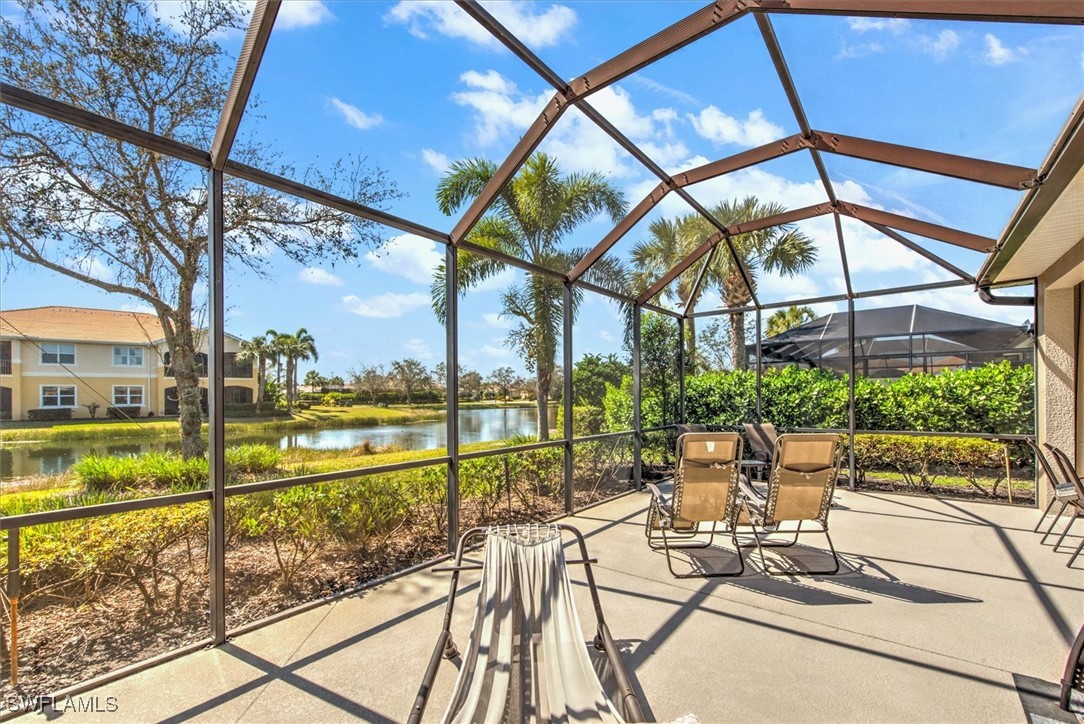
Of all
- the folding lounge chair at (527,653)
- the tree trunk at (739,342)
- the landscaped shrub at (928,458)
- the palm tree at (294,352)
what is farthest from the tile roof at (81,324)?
the tree trunk at (739,342)

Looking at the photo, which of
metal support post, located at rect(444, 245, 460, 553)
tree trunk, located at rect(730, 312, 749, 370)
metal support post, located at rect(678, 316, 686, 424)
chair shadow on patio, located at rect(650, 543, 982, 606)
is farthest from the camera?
tree trunk, located at rect(730, 312, 749, 370)

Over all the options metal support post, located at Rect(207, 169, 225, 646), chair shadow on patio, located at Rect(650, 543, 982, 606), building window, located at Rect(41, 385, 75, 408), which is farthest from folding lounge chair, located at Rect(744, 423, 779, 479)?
building window, located at Rect(41, 385, 75, 408)

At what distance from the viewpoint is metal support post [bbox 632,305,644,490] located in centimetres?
764

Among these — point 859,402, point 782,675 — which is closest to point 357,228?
point 782,675

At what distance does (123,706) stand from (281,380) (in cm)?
217

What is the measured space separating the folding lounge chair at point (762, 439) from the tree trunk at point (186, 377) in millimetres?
7041

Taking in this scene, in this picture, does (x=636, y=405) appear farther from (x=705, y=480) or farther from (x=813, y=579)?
(x=813, y=579)

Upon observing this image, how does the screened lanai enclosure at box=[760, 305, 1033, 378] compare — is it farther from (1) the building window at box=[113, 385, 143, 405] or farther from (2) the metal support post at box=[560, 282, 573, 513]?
(1) the building window at box=[113, 385, 143, 405]

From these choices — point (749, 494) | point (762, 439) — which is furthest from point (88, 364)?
point (762, 439)

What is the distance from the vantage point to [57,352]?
2.76 meters

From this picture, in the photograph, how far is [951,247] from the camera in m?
5.95

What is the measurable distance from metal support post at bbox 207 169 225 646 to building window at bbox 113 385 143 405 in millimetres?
521

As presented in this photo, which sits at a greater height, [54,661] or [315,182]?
[315,182]

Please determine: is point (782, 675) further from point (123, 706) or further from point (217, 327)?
point (217, 327)
